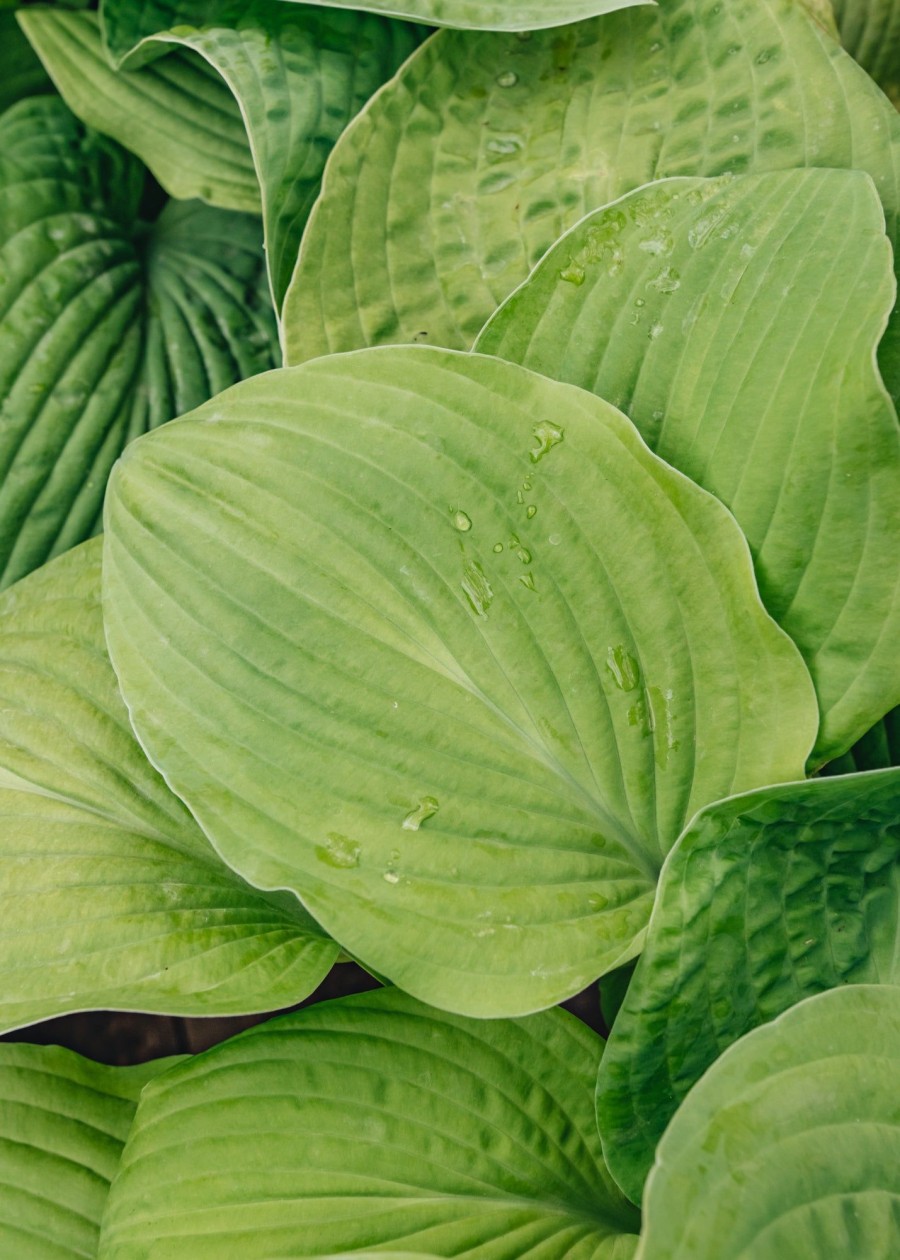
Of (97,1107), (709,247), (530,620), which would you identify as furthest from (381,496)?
(97,1107)

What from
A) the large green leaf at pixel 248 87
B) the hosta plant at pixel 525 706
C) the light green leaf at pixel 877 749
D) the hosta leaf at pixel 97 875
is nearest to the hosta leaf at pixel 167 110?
the large green leaf at pixel 248 87

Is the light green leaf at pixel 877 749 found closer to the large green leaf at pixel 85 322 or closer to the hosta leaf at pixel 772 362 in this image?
the hosta leaf at pixel 772 362

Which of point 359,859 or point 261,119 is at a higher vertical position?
point 261,119

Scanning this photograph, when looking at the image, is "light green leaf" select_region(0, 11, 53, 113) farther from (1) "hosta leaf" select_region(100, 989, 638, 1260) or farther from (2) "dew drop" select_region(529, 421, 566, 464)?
(1) "hosta leaf" select_region(100, 989, 638, 1260)

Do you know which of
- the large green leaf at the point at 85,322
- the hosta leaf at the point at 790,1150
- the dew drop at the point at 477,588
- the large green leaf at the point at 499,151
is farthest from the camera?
the large green leaf at the point at 85,322

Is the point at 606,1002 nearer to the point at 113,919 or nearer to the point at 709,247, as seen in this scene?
the point at 113,919

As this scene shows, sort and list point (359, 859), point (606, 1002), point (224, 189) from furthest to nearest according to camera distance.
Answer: point (224, 189)
point (606, 1002)
point (359, 859)

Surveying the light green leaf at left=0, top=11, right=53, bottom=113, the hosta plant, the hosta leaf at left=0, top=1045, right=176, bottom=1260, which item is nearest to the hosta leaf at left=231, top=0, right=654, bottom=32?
the hosta plant

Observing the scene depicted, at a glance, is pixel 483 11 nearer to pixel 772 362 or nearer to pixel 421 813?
pixel 772 362
